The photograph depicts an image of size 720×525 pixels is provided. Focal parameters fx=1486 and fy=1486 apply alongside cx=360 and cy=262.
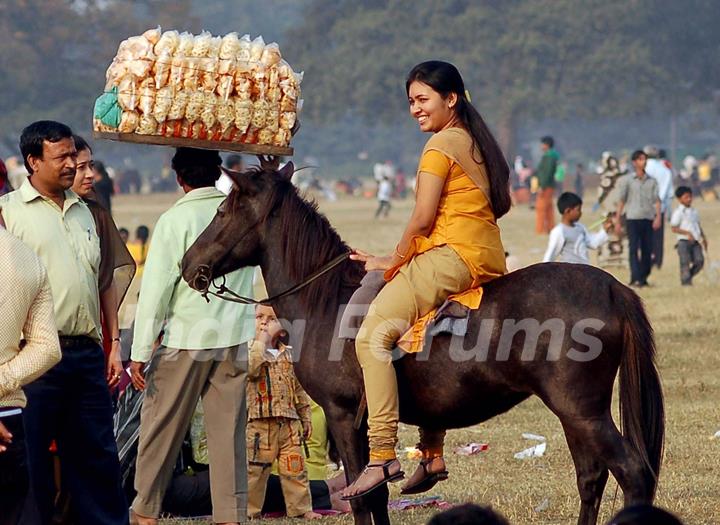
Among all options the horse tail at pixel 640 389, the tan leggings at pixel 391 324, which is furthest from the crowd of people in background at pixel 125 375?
the horse tail at pixel 640 389

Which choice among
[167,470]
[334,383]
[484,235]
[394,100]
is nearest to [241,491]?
[167,470]

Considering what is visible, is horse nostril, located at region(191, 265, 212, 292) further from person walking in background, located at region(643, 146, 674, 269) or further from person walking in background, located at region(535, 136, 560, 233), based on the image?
person walking in background, located at region(535, 136, 560, 233)

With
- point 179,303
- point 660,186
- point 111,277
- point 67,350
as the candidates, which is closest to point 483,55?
point 660,186

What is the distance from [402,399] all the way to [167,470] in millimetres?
1388

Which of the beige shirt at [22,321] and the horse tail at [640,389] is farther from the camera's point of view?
the horse tail at [640,389]

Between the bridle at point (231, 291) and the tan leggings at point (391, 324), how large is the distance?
1.53 feet

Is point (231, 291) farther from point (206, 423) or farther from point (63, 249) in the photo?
point (63, 249)

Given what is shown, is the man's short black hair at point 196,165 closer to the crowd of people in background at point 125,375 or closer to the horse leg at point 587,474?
the crowd of people in background at point 125,375

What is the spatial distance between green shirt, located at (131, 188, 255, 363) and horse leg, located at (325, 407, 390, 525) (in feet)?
2.60

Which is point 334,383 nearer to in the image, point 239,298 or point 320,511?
point 239,298

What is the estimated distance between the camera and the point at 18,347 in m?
5.40

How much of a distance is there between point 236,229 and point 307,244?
37 cm

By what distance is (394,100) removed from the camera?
75500 mm

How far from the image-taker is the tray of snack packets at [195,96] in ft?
23.7
